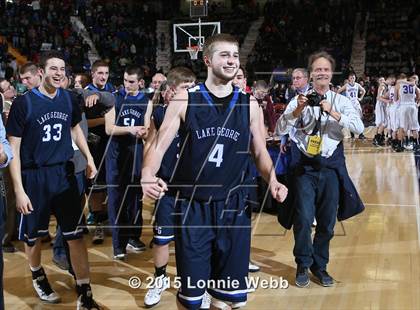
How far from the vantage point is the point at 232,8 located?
27.9m

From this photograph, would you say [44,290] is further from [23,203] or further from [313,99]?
[313,99]

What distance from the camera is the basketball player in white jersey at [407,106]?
499 inches

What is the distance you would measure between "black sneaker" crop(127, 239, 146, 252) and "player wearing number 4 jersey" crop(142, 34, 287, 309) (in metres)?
2.71

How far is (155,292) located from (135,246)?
1.57 metres

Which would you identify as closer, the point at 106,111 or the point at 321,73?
the point at 321,73

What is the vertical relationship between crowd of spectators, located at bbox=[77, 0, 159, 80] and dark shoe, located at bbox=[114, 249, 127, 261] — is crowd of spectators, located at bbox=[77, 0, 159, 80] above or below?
above

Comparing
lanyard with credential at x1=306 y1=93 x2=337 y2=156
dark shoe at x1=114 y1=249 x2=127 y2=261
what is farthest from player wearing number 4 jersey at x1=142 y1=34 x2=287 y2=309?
dark shoe at x1=114 y1=249 x2=127 y2=261

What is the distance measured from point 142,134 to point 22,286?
1.78 m

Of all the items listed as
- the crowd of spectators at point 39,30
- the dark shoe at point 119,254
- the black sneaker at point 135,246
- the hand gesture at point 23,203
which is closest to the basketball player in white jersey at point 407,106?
the black sneaker at point 135,246

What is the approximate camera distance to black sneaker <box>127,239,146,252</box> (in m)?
5.87

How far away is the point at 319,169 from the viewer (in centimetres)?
457

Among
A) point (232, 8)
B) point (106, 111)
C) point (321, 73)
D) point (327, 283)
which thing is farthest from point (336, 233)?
point (232, 8)

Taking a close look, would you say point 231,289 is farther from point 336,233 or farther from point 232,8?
point 232,8

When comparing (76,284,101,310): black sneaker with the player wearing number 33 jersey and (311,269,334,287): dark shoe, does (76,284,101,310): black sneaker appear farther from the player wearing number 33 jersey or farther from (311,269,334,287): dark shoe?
(311,269,334,287): dark shoe
